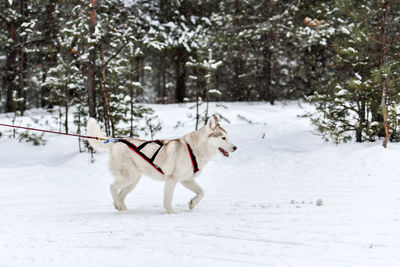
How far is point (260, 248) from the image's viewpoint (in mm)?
4148

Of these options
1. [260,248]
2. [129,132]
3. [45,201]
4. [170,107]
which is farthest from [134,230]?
[170,107]

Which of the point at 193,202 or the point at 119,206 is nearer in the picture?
the point at 193,202

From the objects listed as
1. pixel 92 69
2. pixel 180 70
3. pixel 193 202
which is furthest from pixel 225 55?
pixel 193 202

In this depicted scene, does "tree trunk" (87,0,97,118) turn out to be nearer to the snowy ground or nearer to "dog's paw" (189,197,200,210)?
the snowy ground

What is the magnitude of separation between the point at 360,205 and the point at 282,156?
529 centimetres

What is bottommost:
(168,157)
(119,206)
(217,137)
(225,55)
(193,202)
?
(119,206)

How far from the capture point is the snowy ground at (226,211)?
401cm

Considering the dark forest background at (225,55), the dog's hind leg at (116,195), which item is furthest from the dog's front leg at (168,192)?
the dark forest background at (225,55)

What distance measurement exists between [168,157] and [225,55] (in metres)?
12.7

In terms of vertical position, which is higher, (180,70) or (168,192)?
(180,70)

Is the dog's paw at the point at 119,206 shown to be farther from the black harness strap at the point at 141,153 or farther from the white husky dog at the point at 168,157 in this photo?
Answer: the black harness strap at the point at 141,153

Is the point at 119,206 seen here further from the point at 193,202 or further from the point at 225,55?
the point at 225,55

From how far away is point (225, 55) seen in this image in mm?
18047

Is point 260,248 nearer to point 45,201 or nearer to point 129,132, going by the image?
point 45,201
